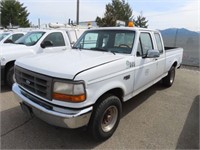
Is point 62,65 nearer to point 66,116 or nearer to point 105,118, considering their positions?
point 66,116

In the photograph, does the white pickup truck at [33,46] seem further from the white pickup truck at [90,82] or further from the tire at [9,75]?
the white pickup truck at [90,82]

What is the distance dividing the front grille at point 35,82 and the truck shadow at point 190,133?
2.31 meters

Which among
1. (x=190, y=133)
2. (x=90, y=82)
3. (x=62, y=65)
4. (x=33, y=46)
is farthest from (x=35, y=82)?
(x=33, y=46)

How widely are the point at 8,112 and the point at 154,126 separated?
10.2ft

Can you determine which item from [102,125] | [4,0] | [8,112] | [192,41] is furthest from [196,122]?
[4,0]

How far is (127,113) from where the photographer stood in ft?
13.6

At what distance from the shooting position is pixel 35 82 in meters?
2.77

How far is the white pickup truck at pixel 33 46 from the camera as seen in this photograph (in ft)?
17.2

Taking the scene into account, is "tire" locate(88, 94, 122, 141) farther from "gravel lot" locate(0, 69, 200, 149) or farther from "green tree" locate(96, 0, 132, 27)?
"green tree" locate(96, 0, 132, 27)

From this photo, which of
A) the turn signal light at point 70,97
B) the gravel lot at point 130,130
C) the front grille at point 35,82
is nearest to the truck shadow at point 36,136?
the gravel lot at point 130,130

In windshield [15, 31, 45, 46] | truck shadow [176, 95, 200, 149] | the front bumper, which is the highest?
windshield [15, 31, 45, 46]

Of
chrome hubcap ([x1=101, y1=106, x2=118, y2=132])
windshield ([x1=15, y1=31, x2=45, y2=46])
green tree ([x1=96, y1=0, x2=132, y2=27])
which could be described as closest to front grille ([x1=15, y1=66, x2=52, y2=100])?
chrome hubcap ([x1=101, y1=106, x2=118, y2=132])

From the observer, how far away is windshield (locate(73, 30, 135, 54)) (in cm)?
369

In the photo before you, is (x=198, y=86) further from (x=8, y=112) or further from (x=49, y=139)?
(x=8, y=112)
